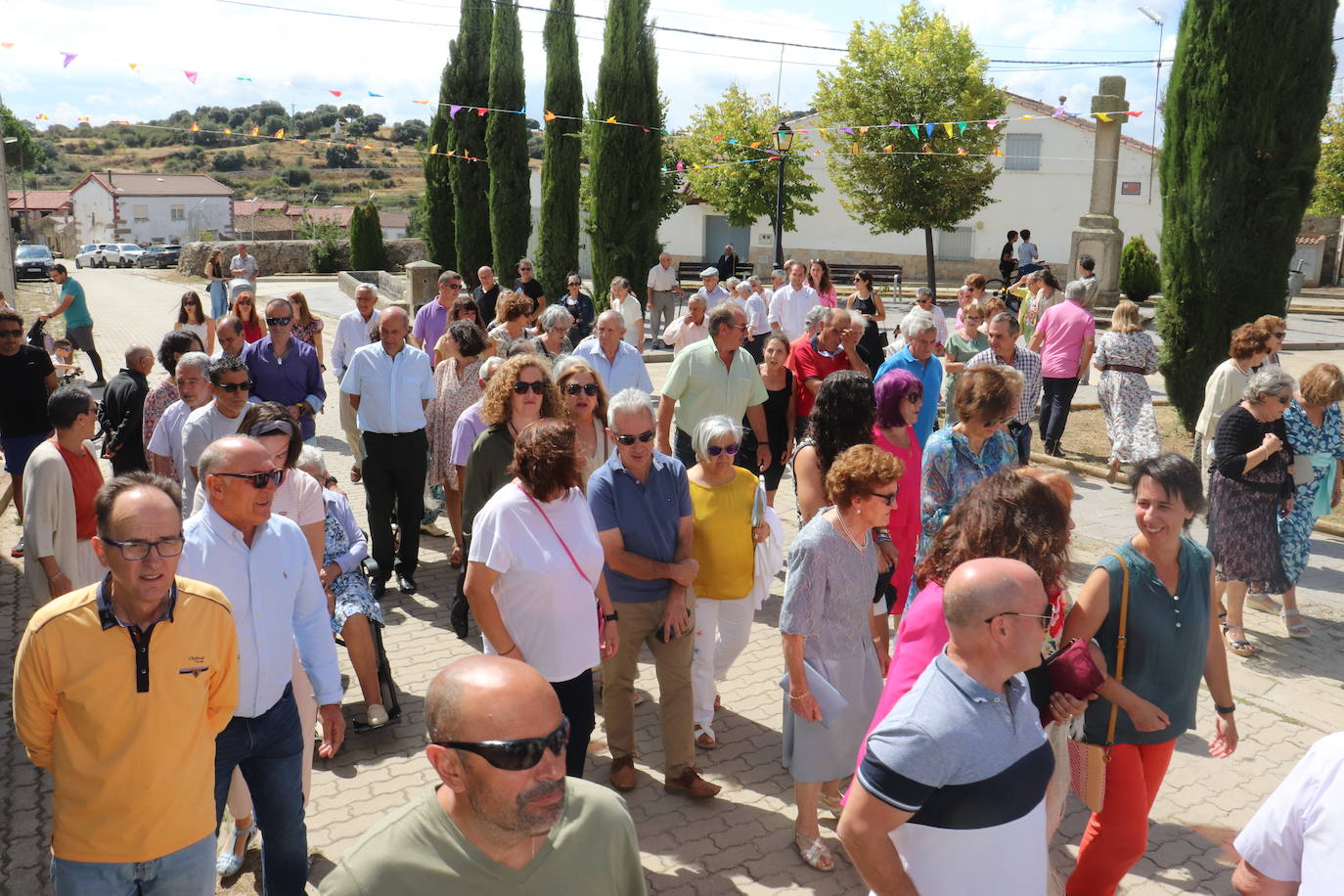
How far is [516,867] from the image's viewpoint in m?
1.98

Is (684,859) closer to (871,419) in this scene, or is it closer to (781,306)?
(871,419)

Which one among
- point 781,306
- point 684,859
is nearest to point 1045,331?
point 781,306

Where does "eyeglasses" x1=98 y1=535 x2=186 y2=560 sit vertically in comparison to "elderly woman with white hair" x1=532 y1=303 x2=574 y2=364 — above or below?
below

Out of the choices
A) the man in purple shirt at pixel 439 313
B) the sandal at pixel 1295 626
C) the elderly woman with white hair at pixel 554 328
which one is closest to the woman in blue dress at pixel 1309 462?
the sandal at pixel 1295 626

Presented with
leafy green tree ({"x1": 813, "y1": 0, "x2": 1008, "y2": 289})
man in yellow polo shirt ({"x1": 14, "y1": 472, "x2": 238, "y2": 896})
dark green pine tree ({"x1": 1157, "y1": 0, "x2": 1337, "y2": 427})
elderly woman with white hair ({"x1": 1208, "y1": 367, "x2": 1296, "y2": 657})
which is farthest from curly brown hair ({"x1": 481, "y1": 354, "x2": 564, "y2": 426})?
leafy green tree ({"x1": 813, "y1": 0, "x2": 1008, "y2": 289})

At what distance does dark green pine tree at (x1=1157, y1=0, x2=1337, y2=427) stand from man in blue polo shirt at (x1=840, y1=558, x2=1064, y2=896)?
11.0m

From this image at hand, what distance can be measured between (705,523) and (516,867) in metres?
3.17

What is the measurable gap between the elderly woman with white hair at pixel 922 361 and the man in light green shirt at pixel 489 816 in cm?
586

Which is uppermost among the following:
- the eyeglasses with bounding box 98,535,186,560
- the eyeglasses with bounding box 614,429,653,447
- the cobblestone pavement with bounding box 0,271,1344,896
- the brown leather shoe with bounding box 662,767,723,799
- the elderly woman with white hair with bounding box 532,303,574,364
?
the elderly woman with white hair with bounding box 532,303,574,364

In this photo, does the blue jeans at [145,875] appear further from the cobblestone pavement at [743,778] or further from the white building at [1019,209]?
the white building at [1019,209]

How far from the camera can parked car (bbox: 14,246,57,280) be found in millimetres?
43906

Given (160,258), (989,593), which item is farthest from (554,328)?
(160,258)

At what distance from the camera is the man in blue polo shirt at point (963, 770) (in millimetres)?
2504

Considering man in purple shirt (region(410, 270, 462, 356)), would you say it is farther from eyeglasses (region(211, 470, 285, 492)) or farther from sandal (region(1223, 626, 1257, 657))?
eyeglasses (region(211, 470, 285, 492))
